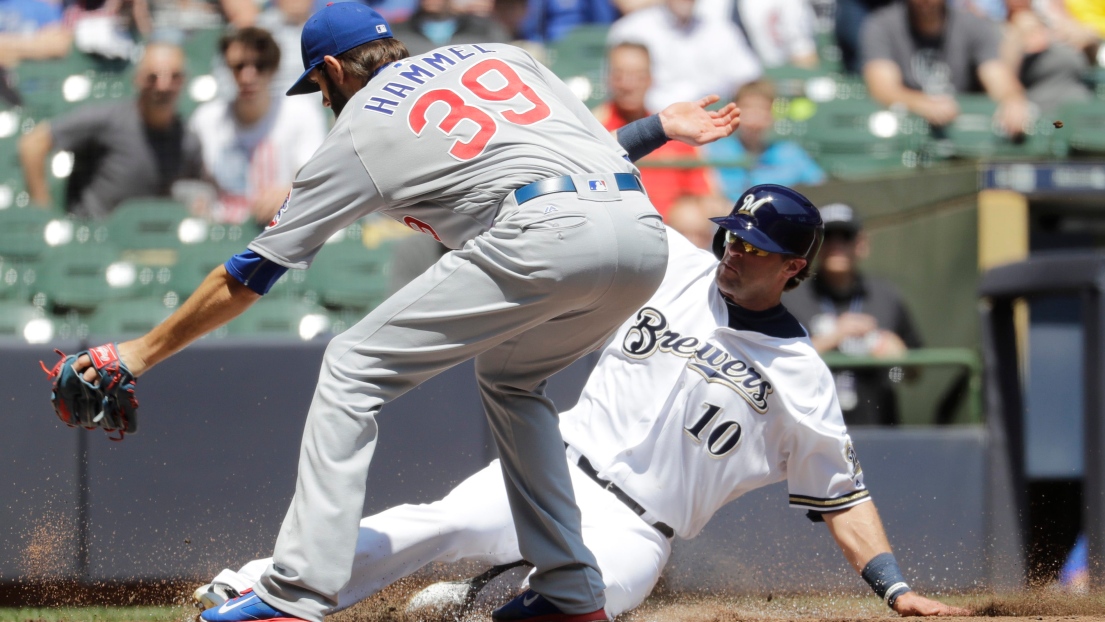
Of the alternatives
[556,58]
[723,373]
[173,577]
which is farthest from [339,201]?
[556,58]

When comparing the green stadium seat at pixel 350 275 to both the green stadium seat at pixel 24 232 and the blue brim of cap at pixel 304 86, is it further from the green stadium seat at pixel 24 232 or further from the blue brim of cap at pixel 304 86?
the blue brim of cap at pixel 304 86

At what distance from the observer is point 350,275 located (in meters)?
5.45

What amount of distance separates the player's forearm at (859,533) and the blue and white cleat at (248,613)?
148 centimetres

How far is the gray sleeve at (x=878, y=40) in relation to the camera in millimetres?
6820

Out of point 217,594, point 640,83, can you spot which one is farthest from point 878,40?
point 217,594

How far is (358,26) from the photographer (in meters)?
2.79

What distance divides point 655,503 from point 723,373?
0.40 metres

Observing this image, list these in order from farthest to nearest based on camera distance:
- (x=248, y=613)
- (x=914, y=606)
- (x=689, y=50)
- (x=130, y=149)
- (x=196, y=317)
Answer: (x=689, y=50)
(x=130, y=149)
(x=914, y=606)
(x=196, y=317)
(x=248, y=613)

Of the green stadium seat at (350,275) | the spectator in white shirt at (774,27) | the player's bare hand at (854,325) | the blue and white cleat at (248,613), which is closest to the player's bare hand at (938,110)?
the spectator in white shirt at (774,27)

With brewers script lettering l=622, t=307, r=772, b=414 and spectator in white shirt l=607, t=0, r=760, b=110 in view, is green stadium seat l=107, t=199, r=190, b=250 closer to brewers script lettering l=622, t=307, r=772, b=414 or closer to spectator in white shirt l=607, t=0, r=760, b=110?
spectator in white shirt l=607, t=0, r=760, b=110

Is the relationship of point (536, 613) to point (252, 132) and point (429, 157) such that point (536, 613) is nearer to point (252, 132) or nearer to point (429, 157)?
point (429, 157)

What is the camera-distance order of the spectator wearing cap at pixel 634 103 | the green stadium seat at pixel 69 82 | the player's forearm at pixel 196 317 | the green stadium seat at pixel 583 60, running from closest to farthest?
the player's forearm at pixel 196 317 < the spectator wearing cap at pixel 634 103 < the green stadium seat at pixel 69 82 < the green stadium seat at pixel 583 60

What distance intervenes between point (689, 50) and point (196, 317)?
15.4ft

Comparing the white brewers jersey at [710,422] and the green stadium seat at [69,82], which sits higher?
the green stadium seat at [69,82]
